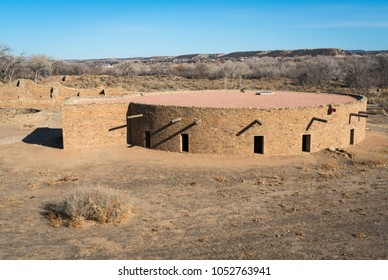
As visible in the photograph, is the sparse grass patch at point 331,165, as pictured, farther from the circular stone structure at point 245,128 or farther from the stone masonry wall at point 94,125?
the stone masonry wall at point 94,125

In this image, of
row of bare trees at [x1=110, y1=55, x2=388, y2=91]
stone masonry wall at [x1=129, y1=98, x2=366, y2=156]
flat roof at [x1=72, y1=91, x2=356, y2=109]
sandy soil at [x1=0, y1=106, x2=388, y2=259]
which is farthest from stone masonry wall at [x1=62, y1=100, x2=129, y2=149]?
A: row of bare trees at [x1=110, y1=55, x2=388, y2=91]

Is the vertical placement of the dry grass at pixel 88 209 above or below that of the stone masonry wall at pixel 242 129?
below

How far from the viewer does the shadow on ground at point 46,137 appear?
19837mm

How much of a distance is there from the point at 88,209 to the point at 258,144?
31.9 feet

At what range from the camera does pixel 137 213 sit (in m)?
11.1

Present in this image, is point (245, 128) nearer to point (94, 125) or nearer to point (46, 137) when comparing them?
point (94, 125)

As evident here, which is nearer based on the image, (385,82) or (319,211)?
(319,211)

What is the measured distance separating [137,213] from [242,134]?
7.63m

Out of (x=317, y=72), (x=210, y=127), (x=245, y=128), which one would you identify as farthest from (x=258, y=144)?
(x=317, y=72)

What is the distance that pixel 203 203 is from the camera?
39.3ft

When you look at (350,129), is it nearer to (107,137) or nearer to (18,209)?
(107,137)

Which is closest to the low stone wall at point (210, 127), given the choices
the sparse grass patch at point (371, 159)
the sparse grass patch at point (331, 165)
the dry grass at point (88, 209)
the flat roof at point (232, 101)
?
the sparse grass patch at point (331, 165)

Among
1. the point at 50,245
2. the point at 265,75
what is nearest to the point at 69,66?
the point at 265,75

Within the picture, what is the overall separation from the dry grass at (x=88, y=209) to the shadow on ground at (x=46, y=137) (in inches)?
350
